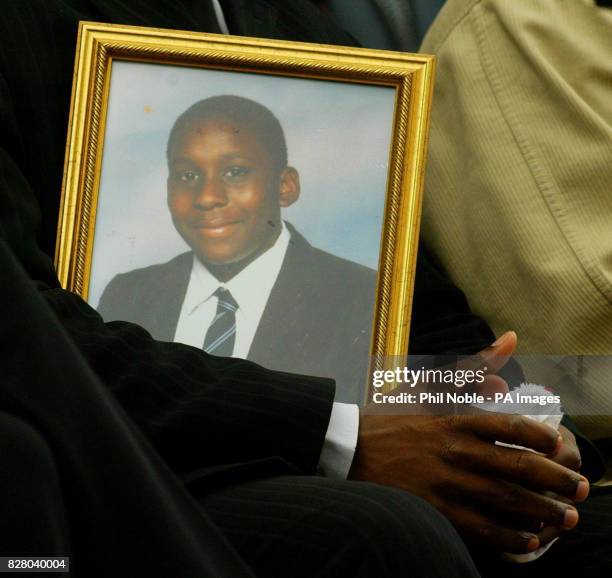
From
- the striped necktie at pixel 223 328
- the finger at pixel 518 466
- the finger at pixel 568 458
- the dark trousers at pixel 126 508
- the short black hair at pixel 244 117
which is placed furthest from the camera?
the short black hair at pixel 244 117

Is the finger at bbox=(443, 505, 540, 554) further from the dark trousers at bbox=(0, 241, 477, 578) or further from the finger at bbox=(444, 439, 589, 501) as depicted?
the dark trousers at bbox=(0, 241, 477, 578)

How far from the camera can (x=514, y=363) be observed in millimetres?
2057

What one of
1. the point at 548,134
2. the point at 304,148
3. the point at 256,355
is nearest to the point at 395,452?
the point at 256,355

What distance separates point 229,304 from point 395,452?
1.40ft

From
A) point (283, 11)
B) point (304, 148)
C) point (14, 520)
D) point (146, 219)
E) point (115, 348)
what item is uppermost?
point (283, 11)

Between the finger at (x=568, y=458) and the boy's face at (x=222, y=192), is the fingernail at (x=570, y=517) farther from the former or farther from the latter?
the boy's face at (x=222, y=192)

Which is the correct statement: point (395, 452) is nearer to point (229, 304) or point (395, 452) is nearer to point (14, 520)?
point (229, 304)

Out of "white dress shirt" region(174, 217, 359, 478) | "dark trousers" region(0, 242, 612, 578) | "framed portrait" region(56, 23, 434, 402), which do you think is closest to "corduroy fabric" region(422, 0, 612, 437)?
"framed portrait" region(56, 23, 434, 402)

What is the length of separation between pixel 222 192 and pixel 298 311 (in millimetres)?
224

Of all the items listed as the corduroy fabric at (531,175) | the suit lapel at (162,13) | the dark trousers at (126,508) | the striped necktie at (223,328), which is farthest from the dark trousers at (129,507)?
the suit lapel at (162,13)

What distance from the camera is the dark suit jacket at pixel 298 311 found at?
1917 millimetres

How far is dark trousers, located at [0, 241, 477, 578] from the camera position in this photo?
3.81 feet

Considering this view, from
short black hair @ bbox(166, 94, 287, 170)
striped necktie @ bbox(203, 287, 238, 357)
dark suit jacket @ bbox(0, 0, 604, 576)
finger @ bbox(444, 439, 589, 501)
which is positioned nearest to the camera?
dark suit jacket @ bbox(0, 0, 604, 576)

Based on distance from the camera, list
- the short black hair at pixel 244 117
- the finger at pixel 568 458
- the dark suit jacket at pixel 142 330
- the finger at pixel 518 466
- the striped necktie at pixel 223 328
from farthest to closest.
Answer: the short black hair at pixel 244 117 < the striped necktie at pixel 223 328 < the finger at pixel 568 458 < the finger at pixel 518 466 < the dark suit jacket at pixel 142 330
